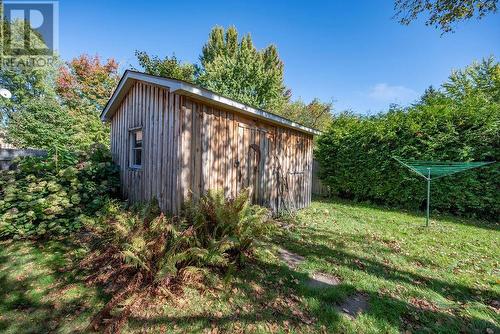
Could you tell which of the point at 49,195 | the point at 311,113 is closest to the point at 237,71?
the point at 311,113

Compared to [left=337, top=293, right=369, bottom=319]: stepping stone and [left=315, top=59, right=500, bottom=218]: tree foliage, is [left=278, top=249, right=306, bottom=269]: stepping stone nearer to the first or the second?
[left=337, top=293, right=369, bottom=319]: stepping stone

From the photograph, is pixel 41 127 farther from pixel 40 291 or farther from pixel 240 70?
pixel 240 70

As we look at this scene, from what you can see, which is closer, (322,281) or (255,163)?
(322,281)

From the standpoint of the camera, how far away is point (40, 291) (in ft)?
9.61

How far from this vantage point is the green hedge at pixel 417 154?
7.10 metres

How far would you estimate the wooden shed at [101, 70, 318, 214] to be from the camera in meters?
4.67

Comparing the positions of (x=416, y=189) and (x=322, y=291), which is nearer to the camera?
(x=322, y=291)

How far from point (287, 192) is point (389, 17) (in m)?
5.62

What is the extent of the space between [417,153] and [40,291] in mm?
10744

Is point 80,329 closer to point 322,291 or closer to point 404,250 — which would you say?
point 322,291

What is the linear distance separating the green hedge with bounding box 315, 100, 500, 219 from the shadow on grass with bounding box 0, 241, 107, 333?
9.77 m

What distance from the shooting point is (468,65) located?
60.4 feet

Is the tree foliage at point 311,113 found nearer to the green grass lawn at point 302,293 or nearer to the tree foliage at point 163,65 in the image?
the tree foliage at point 163,65

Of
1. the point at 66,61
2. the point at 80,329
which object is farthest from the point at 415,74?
the point at 66,61
